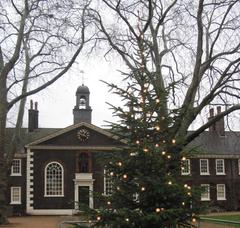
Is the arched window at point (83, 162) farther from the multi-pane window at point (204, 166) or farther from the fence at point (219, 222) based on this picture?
the fence at point (219, 222)

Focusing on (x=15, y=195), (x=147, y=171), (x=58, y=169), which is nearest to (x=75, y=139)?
(x=58, y=169)

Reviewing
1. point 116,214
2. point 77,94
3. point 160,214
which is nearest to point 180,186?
point 160,214

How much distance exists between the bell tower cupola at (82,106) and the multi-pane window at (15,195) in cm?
879

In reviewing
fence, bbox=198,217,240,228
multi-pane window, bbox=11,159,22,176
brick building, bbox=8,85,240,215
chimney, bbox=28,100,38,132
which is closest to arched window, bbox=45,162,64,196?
brick building, bbox=8,85,240,215

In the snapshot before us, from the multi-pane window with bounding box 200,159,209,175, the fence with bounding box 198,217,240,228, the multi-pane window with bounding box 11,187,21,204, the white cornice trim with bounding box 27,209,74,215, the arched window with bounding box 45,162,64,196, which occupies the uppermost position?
the multi-pane window with bounding box 200,159,209,175

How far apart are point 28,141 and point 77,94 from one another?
21.6 feet

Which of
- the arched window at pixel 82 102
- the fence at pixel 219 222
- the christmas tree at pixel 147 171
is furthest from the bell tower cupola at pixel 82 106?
the christmas tree at pixel 147 171

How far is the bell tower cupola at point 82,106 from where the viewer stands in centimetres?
5131

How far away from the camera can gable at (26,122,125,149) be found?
4756 centimetres

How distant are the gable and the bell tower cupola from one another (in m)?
3.03

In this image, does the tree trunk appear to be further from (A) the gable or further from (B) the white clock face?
(B) the white clock face

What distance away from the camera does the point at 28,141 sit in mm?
51094

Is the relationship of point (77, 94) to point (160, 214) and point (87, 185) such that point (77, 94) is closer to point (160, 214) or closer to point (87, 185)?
point (87, 185)

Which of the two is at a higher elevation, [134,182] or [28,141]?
[28,141]
